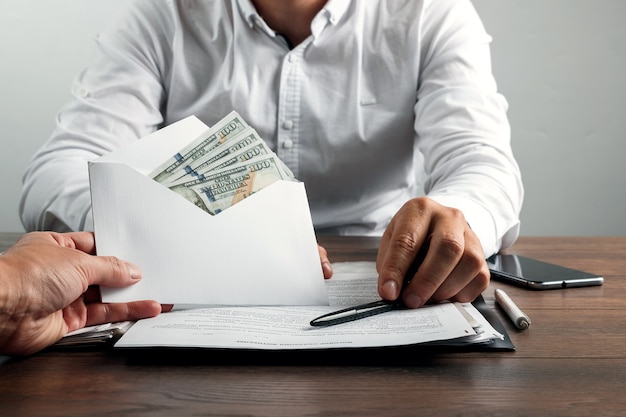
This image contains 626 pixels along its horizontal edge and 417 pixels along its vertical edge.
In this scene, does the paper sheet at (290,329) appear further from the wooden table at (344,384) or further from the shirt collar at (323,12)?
the shirt collar at (323,12)

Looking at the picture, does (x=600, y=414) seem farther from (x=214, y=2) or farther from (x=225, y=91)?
(x=214, y=2)

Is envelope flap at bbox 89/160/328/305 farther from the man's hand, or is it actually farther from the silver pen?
the silver pen

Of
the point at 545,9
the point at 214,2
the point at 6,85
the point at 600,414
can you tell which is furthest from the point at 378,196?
the point at 6,85

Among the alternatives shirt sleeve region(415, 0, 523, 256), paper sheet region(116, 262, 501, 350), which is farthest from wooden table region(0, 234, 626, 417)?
shirt sleeve region(415, 0, 523, 256)

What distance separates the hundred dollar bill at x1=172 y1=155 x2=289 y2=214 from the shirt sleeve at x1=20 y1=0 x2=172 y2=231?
0.55m

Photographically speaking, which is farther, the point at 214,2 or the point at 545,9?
the point at 545,9

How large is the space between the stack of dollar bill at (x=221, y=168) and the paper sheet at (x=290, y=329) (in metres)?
0.14

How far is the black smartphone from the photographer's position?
37.7 inches

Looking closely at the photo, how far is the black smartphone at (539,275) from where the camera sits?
3.14 feet

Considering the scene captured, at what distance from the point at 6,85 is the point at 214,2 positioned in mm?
1427

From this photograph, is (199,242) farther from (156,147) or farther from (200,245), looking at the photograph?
(156,147)

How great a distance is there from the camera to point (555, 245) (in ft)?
4.36

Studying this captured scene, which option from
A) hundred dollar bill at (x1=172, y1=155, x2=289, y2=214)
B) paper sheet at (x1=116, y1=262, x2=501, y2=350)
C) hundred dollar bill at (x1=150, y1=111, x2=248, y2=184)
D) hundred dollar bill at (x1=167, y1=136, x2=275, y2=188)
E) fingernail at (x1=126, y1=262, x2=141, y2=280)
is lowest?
paper sheet at (x1=116, y1=262, x2=501, y2=350)

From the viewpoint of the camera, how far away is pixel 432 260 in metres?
0.78
